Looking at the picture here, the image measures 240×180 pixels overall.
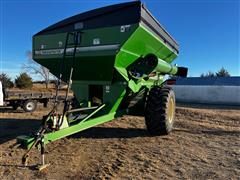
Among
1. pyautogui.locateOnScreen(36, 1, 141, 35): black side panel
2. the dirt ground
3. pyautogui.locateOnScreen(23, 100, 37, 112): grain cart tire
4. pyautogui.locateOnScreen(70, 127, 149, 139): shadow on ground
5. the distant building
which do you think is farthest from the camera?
the distant building

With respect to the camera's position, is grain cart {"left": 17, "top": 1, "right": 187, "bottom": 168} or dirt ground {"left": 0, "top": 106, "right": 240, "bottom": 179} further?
grain cart {"left": 17, "top": 1, "right": 187, "bottom": 168}

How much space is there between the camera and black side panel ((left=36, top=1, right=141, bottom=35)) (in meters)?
5.50

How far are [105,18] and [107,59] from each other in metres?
0.95

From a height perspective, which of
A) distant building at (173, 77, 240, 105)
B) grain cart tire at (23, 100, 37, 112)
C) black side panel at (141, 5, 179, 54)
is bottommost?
grain cart tire at (23, 100, 37, 112)

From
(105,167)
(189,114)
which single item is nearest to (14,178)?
(105,167)

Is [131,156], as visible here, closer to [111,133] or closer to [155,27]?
[111,133]

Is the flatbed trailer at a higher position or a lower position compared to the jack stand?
higher

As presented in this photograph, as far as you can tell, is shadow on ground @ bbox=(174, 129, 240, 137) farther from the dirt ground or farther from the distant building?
the distant building

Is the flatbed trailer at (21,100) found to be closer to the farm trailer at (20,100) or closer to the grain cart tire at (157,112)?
the farm trailer at (20,100)

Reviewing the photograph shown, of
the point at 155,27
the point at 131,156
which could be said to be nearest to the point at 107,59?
the point at 155,27

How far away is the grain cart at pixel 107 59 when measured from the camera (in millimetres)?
5551

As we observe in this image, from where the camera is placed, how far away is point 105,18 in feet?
19.0

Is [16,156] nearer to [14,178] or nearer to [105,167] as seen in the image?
[14,178]

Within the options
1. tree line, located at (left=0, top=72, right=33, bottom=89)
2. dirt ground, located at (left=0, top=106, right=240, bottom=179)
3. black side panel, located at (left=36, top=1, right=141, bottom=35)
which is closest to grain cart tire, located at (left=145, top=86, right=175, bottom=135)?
dirt ground, located at (left=0, top=106, right=240, bottom=179)
